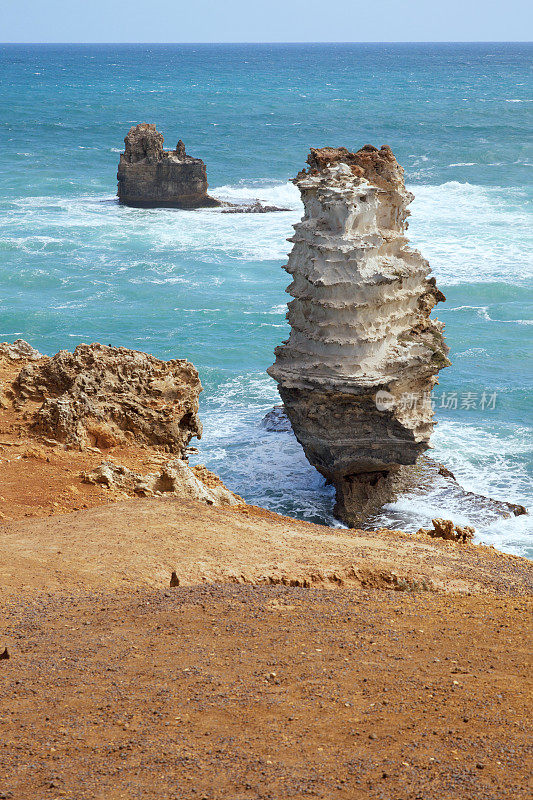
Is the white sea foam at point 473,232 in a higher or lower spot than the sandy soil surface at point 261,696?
higher

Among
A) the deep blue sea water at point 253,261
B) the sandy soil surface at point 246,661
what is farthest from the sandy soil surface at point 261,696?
the deep blue sea water at point 253,261

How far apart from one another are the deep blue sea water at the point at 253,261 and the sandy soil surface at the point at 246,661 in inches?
394

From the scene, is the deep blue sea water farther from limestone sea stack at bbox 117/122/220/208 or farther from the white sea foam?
limestone sea stack at bbox 117/122/220/208

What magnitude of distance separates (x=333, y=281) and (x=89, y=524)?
9599 mm

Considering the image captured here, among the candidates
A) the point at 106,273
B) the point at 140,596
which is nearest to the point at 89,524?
the point at 140,596

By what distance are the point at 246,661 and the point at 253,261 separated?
123 feet

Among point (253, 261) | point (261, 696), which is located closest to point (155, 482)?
point (261, 696)

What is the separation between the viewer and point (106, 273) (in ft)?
141

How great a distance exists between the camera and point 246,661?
8062mm

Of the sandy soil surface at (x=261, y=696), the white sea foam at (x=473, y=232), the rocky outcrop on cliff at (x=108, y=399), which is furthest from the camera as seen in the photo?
the white sea foam at (x=473, y=232)

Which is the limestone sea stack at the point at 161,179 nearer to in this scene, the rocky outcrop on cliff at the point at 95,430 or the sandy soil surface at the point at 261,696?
the rocky outcrop on cliff at the point at 95,430

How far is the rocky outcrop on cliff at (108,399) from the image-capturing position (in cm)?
1471

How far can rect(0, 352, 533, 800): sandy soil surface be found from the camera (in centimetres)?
651

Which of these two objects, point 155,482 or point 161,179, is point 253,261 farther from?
point 155,482
